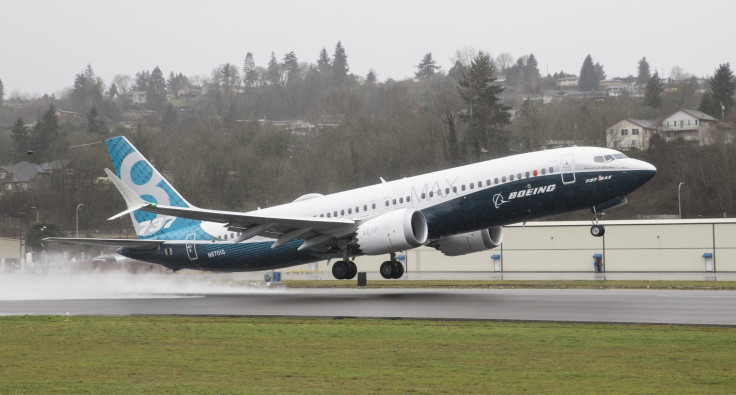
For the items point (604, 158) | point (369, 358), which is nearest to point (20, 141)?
point (604, 158)

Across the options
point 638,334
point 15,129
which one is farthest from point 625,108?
point 638,334

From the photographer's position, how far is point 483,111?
113 metres

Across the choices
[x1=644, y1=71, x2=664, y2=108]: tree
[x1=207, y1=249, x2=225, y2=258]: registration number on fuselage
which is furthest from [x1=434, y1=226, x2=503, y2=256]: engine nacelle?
[x1=644, y1=71, x2=664, y2=108]: tree

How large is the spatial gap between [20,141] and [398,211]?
119016 mm

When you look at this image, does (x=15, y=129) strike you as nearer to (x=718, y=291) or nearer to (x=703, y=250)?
(x=703, y=250)

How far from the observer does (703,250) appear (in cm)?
5975

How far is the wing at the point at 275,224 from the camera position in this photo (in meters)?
36.4

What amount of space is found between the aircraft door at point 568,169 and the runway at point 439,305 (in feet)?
14.7

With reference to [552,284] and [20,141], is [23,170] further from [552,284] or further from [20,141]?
[552,284]

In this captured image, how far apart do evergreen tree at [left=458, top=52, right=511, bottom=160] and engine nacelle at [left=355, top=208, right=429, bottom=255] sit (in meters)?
68.9

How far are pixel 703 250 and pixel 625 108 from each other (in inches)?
4432

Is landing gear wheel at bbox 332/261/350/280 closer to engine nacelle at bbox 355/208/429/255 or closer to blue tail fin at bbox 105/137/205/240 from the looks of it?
engine nacelle at bbox 355/208/429/255

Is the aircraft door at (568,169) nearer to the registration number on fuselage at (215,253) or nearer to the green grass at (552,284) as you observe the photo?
the green grass at (552,284)


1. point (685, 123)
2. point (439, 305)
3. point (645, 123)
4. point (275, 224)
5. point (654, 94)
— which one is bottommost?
point (439, 305)
